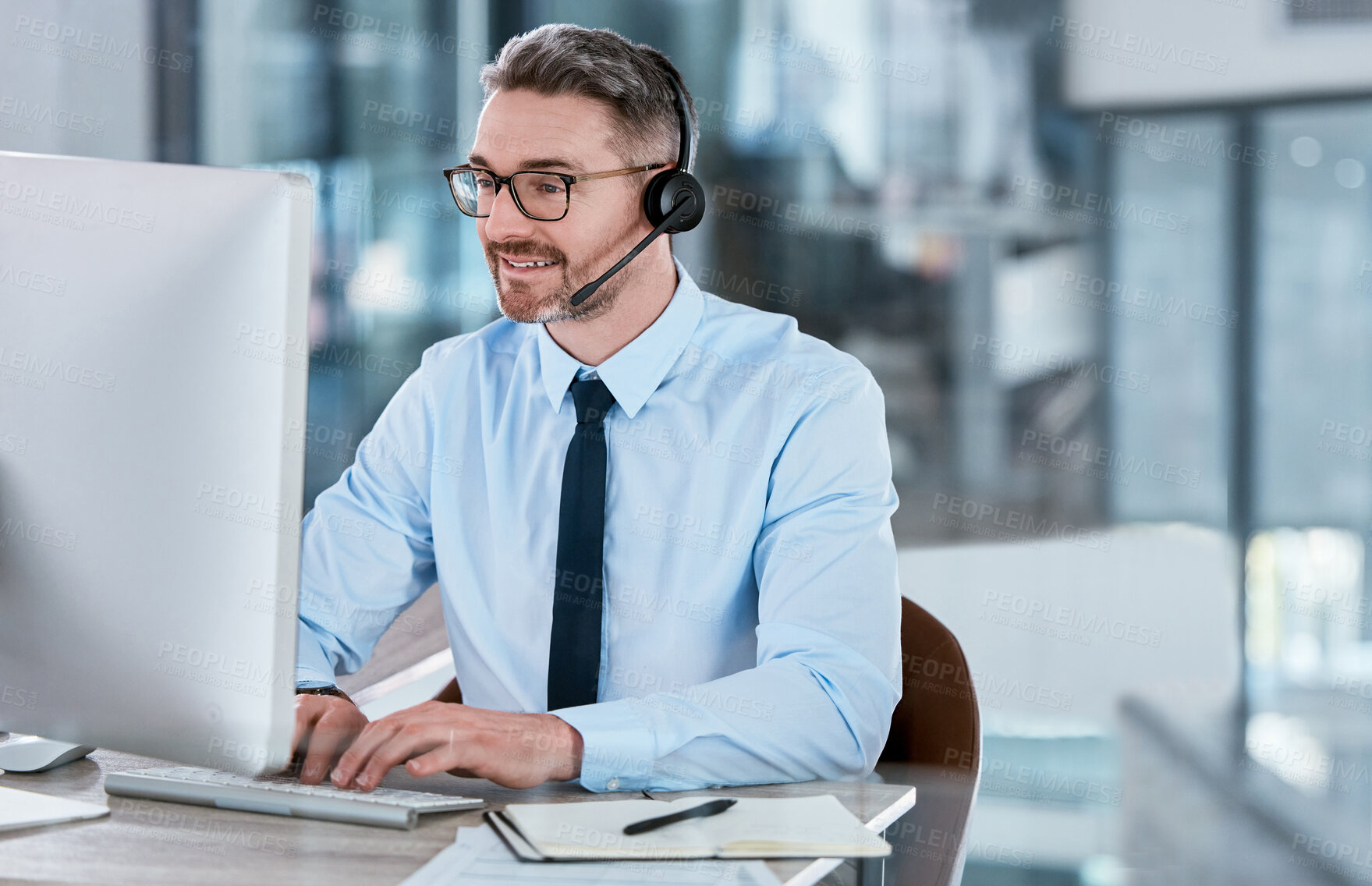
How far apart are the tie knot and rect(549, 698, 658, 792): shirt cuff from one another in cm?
50

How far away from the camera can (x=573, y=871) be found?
0.80m

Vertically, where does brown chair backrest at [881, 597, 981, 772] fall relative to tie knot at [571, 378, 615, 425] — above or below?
below

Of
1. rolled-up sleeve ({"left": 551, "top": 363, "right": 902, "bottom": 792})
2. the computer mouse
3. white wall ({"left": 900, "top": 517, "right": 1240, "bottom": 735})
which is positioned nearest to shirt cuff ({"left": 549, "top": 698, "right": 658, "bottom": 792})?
rolled-up sleeve ({"left": 551, "top": 363, "right": 902, "bottom": 792})

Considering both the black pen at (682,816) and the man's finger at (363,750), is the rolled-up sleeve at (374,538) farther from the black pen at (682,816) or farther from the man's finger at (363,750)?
the black pen at (682,816)

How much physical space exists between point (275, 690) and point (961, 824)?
2.32 ft

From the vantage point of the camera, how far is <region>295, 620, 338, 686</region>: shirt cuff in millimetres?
1294

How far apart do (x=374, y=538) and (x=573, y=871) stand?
0.82 meters

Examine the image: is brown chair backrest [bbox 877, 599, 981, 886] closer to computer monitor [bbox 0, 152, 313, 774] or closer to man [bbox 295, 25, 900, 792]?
man [bbox 295, 25, 900, 792]

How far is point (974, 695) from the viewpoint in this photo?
51.5 inches

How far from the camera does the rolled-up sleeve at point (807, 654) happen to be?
1.04 metres

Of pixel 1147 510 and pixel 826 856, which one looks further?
pixel 1147 510

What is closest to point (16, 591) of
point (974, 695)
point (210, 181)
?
point (210, 181)

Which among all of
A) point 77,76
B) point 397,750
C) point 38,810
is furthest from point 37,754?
point 77,76

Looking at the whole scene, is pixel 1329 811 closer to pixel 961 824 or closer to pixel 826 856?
pixel 961 824
